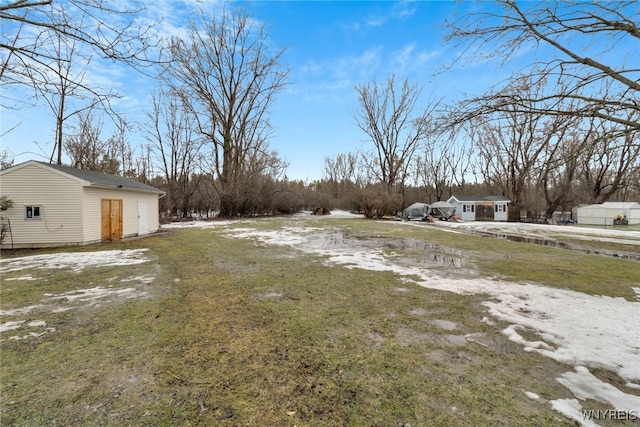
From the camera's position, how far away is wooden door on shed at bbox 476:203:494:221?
1120 inches

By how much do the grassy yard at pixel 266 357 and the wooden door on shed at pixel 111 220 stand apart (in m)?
6.21

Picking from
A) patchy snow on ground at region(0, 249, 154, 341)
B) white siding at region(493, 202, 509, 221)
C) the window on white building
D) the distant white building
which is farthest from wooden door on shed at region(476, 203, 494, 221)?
the window on white building

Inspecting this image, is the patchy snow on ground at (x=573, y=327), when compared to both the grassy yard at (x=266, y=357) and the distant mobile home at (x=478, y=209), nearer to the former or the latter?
the grassy yard at (x=266, y=357)

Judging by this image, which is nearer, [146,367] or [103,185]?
[146,367]

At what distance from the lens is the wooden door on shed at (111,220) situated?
11.1 metres

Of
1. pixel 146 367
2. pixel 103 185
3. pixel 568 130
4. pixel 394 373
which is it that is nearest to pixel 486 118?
pixel 568 130

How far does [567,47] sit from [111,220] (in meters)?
14.6

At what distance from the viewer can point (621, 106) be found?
3.40m

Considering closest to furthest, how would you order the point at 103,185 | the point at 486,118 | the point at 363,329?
the point at 363,329 → the point at 486,118 → the point at 103,185

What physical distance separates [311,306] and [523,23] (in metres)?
5.00

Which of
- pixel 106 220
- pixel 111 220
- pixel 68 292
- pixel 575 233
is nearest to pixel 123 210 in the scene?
pixel 111 220

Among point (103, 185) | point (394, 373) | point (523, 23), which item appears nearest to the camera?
point (394, 373)

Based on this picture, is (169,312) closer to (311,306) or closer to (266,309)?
(266,309)

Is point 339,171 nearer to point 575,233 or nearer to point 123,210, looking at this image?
point 575,233
